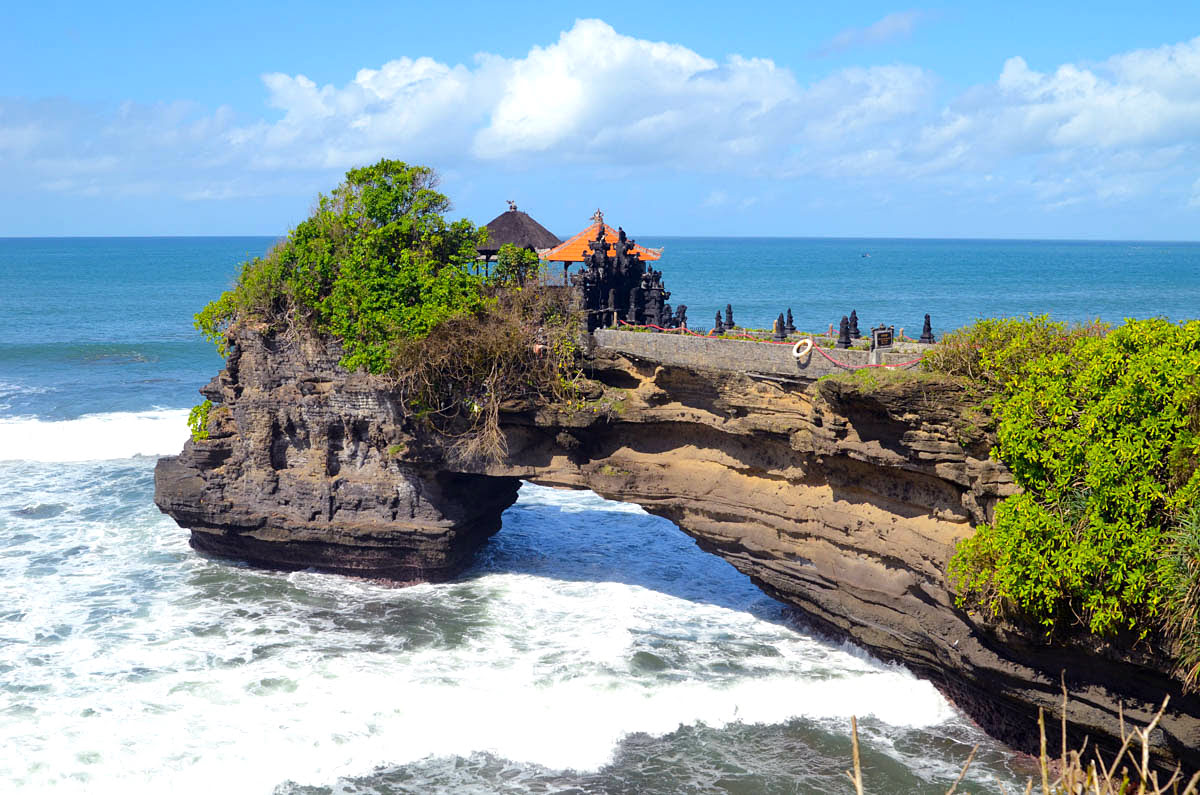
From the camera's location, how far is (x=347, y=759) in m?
14.4

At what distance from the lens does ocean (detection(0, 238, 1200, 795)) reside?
14.1 meters

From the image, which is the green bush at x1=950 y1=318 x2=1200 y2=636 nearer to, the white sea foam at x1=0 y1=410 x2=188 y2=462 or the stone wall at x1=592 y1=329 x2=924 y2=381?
the stone wall at x1=592 y1=329 x2=924 y2=381

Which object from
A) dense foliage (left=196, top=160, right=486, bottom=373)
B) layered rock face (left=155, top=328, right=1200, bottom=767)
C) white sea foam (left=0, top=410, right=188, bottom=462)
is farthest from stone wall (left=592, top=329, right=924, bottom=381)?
white sea foam (left=0, top=410, right=188, bottom=462)

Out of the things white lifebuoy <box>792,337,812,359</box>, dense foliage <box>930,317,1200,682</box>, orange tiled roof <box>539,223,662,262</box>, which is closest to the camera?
dense foliage <box>930,317,1200,682</box>

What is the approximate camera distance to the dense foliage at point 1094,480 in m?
12.2

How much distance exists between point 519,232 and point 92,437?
60.5 ft

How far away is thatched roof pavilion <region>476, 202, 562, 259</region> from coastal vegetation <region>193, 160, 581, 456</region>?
2.04 m

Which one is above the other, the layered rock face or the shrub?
the shrub

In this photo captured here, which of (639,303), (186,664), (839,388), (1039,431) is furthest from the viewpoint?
(639,303)

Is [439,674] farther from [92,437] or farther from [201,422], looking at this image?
[92,437]

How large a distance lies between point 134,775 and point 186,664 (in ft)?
11.2

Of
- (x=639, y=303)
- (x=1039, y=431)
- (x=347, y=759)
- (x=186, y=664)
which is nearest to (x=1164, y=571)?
(x=1039, y=431)

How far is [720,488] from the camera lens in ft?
60.0

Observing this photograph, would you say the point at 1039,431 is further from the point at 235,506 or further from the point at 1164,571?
the point at 235,506
